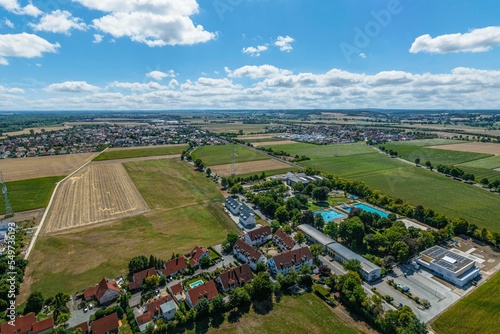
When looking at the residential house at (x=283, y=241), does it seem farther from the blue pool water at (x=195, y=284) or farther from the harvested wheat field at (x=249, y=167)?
the harvested wheat field at (x=249, y=167)

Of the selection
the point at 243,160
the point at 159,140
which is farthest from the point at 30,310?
the point at 159,140

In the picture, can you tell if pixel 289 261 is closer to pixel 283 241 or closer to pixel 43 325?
pixel 283 241

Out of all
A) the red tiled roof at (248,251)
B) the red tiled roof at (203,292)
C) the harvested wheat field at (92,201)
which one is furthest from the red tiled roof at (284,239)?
the harvested wheat field at (92,201)

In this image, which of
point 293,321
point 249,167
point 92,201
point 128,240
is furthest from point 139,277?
point 249,167

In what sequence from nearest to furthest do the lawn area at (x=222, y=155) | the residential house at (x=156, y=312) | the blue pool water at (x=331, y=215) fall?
the residential house at (x=156, y=312)
the blue pool water at (x=331, y=215)
the lawn area at (x=222, y=155)

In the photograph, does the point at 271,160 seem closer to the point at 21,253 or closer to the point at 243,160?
the point at 243,160

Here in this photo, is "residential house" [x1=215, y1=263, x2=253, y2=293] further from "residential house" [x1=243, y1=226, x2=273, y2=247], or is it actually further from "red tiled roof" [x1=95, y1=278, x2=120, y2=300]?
"red tiled roof" [x1=95, y1=278, x2=120, y2=300]
